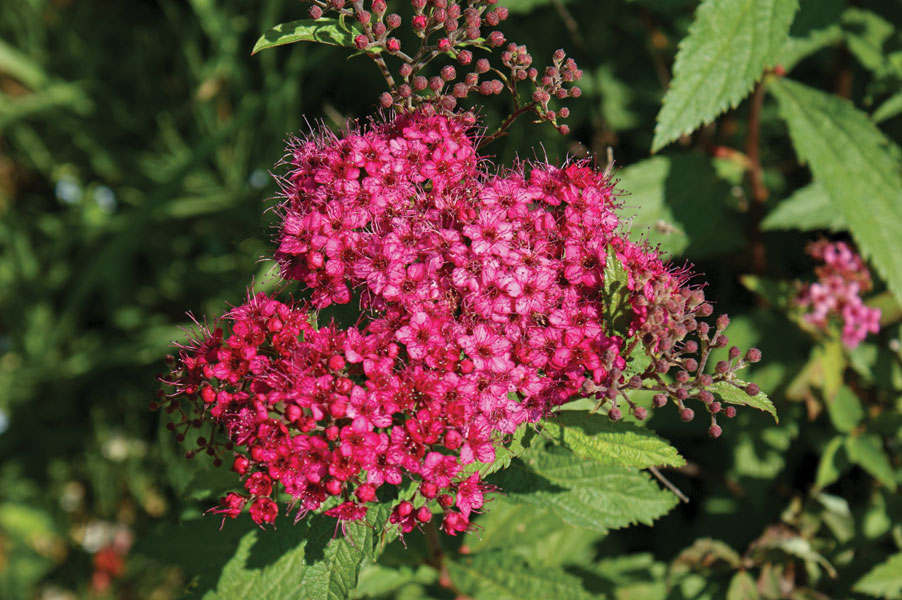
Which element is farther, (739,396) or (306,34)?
(306,34)

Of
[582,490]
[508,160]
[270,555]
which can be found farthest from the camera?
[508,160]

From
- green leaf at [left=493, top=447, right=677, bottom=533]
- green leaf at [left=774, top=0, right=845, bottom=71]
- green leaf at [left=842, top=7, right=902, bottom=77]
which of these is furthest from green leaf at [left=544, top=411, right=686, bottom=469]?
green leaf at [left=842, top=7, right=902, bottom=77]

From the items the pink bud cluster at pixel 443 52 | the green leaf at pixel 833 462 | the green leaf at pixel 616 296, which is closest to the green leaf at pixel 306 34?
the pink bud cluster at pixel 443 52

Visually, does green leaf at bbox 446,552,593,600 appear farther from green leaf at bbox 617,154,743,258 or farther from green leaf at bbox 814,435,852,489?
green leaf at bbox 617,154,743,258

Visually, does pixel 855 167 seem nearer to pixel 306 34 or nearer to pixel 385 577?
pixel 306 34

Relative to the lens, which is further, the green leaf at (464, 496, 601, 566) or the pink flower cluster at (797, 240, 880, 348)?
the pink flower cluster at (797, 240, 880, 348)

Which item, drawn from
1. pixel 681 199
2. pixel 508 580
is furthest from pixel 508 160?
pixel 508 580

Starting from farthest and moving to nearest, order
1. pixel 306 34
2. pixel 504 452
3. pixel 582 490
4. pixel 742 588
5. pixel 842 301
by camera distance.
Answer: pixel 842 301 < pixel 742 588 < pixel 582 490 < pixel 306 34 < pixel 504 452
